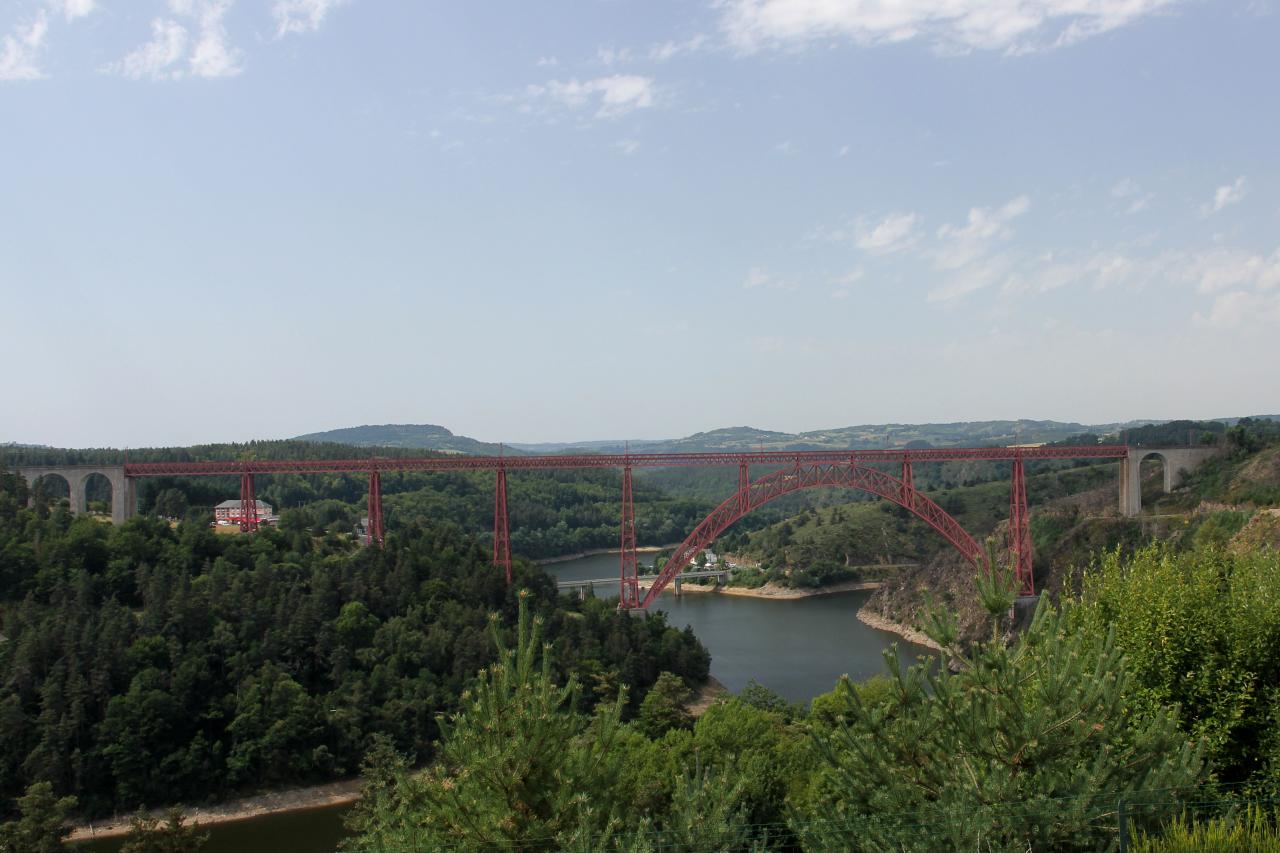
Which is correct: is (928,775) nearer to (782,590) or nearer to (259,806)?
(259,806)

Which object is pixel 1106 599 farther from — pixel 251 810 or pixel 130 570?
pixel 130 570

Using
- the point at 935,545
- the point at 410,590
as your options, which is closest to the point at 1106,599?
the point at 410,590

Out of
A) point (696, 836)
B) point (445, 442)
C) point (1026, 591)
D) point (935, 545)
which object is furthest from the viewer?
point (445, 442)

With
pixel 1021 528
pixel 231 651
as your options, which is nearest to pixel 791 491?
pixel 1021 528

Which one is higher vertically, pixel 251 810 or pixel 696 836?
pixel 696 836

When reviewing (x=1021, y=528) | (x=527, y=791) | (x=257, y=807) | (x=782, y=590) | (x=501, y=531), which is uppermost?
(x=527, y=791)

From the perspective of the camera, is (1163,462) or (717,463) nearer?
(717,463)

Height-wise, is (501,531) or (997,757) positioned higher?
(997,757)
